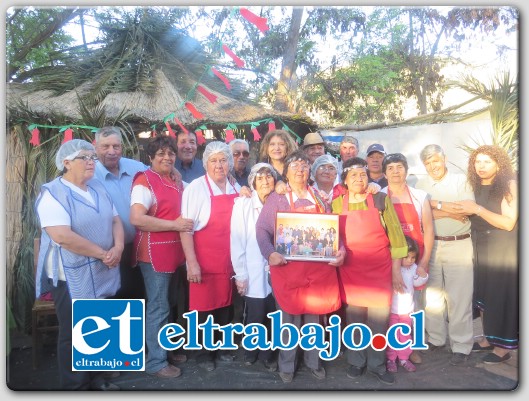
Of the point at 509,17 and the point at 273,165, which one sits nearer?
the point at 509,17

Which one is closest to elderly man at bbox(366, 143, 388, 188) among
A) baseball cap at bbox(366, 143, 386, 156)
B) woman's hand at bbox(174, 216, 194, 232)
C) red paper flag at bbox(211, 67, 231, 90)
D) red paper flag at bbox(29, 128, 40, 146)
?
baseball cap at bbox(366, 143, 386, 156)

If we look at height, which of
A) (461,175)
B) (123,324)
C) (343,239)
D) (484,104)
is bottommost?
(123,324)

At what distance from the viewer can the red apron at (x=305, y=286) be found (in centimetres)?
294

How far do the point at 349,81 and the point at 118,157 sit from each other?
163 cm

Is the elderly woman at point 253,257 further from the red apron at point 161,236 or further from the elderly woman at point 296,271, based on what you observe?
the red apron at point 161,236

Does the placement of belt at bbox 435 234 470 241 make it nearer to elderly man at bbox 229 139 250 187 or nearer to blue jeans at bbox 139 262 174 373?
elderly man at bbox 229 139 250 187

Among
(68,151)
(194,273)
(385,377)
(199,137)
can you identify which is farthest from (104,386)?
(385,377)

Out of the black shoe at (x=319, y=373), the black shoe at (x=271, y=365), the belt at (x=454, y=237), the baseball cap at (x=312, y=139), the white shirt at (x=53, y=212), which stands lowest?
the black shoe at (x=319, y=373)

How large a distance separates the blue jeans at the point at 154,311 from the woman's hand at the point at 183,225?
1.05 ft

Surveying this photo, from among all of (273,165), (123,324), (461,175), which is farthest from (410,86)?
(123,324)

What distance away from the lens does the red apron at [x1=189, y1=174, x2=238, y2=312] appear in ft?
9.82

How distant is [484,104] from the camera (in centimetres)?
303

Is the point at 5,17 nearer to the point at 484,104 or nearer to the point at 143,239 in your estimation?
the point at 143,239

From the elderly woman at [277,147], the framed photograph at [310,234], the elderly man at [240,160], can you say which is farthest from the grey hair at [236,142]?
the framed photograph at [310,234]
